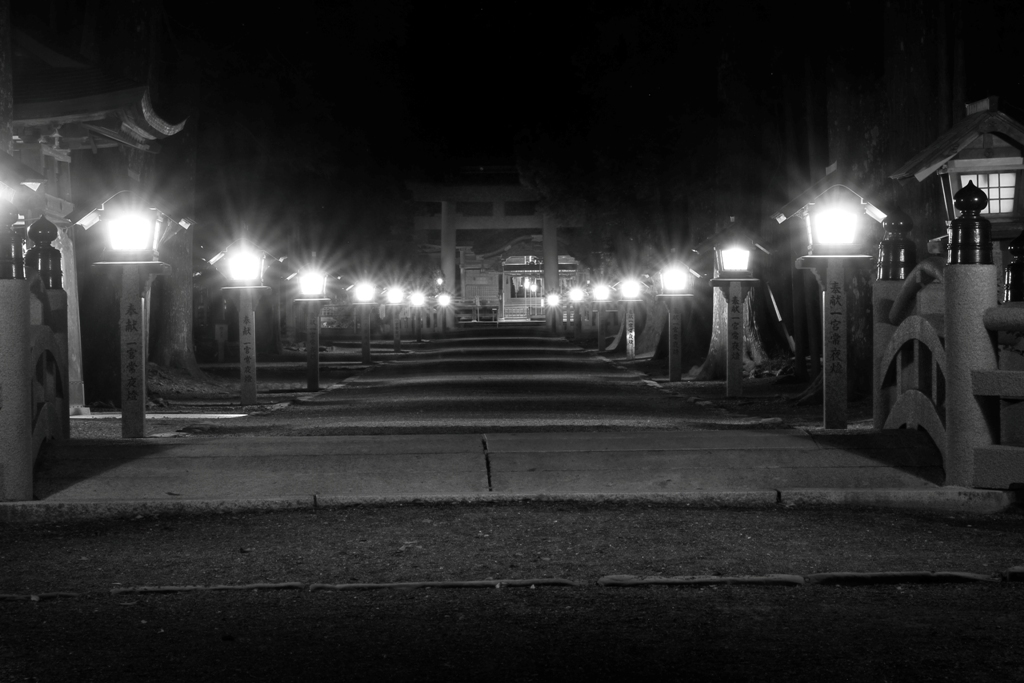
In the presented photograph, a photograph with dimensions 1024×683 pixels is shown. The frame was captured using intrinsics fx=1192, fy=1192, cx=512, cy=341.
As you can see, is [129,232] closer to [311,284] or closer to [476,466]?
[476,466]

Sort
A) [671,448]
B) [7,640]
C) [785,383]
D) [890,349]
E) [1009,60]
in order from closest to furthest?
[7,640]
[671,448]
[890,349]
[1009,60]
[785,383]

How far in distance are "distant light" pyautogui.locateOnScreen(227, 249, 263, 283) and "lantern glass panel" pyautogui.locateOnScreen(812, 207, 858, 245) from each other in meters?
9.43

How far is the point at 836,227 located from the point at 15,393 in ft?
27.7

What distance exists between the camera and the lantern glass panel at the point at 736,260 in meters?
20.2

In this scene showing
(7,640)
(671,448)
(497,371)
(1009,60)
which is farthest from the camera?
(497,371)

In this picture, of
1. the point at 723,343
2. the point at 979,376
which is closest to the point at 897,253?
the point at 979,376

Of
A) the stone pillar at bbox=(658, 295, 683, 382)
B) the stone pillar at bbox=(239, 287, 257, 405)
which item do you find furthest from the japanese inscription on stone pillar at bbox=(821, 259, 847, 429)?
the stone pillar at bbox=(658, 295, 683, 382)

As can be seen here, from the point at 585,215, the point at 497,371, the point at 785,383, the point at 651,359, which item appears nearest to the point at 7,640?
the point at 785,383

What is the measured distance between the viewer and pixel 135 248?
13.1 meters

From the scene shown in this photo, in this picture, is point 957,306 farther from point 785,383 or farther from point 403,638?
point 785,383

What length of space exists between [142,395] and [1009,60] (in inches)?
455

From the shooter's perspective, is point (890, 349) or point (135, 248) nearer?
point (890, 349)

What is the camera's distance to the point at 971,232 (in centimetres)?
881

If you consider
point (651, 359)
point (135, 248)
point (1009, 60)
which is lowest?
point (651, 359)
